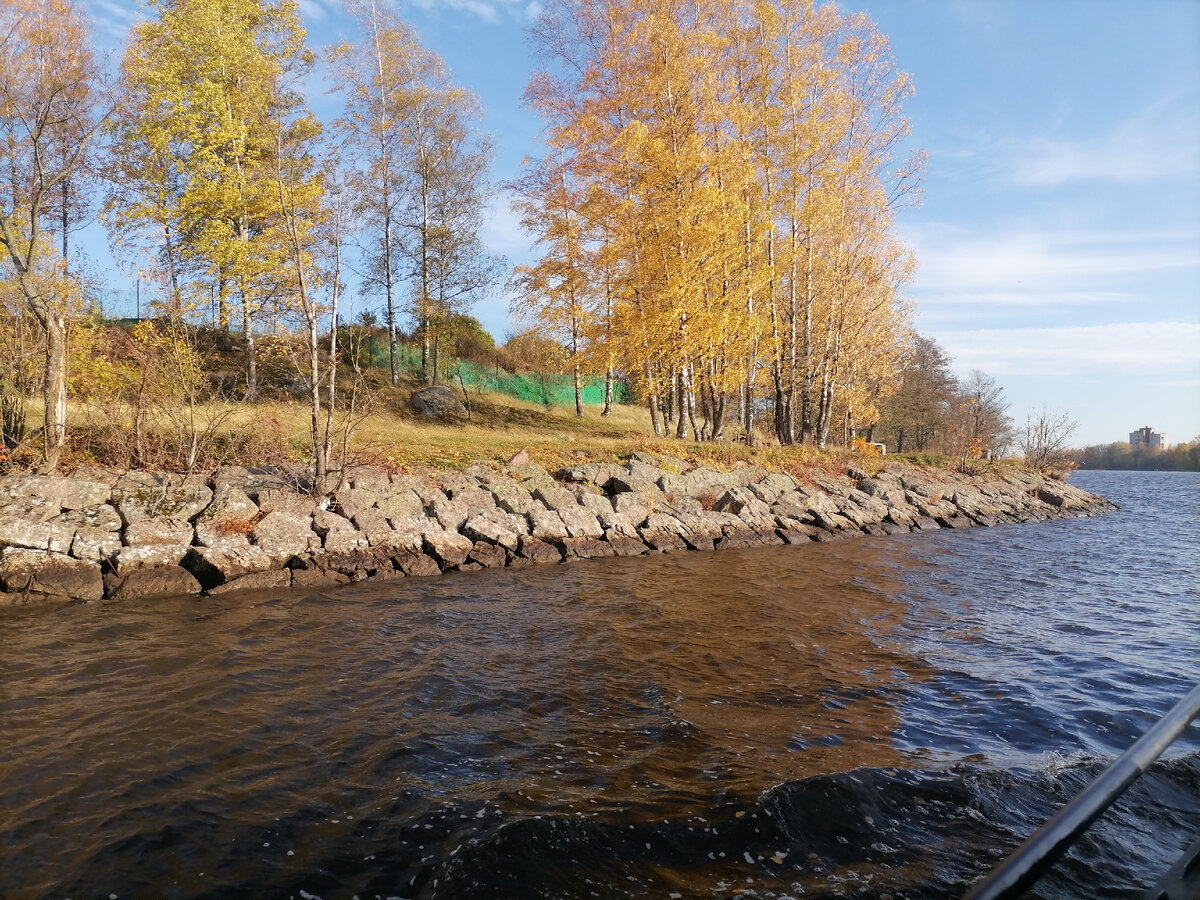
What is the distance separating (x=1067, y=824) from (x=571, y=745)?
395 centimetres

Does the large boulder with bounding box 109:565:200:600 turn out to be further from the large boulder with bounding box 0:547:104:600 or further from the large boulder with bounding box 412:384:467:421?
the large boulder with bounding box 412:384:467:421

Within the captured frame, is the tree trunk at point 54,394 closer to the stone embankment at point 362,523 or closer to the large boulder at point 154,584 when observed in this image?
the stone embankment at point 362,523

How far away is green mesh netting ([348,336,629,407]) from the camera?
93.0 ft

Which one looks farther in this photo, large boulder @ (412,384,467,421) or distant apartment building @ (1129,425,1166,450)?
distant apartment building @ (1129,425,1166,450)

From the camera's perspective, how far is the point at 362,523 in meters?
10.9

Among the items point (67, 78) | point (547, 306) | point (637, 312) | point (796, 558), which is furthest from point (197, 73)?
point (796, 558)

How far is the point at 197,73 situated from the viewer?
19.8 m

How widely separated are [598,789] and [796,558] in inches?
382

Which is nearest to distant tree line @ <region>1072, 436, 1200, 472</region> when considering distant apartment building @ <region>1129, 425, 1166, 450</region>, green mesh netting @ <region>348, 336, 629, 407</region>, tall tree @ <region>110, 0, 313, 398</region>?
distant apartment building @ <region>1129, 425, 1166, 450</region>

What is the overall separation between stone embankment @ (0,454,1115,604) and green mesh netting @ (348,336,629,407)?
14.7 metres

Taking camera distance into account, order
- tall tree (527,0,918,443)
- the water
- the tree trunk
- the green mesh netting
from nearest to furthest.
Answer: the water < the tree trunk < tall tree (527,0,918,443) < the green mesh netting

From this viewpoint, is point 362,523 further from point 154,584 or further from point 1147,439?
point 1147,439

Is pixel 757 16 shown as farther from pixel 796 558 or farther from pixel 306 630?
pixel 306 630

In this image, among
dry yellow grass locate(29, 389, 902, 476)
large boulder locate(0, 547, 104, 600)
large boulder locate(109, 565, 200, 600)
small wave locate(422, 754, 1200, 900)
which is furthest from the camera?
dry yellow grass locate(29, 389, 902, 476)
